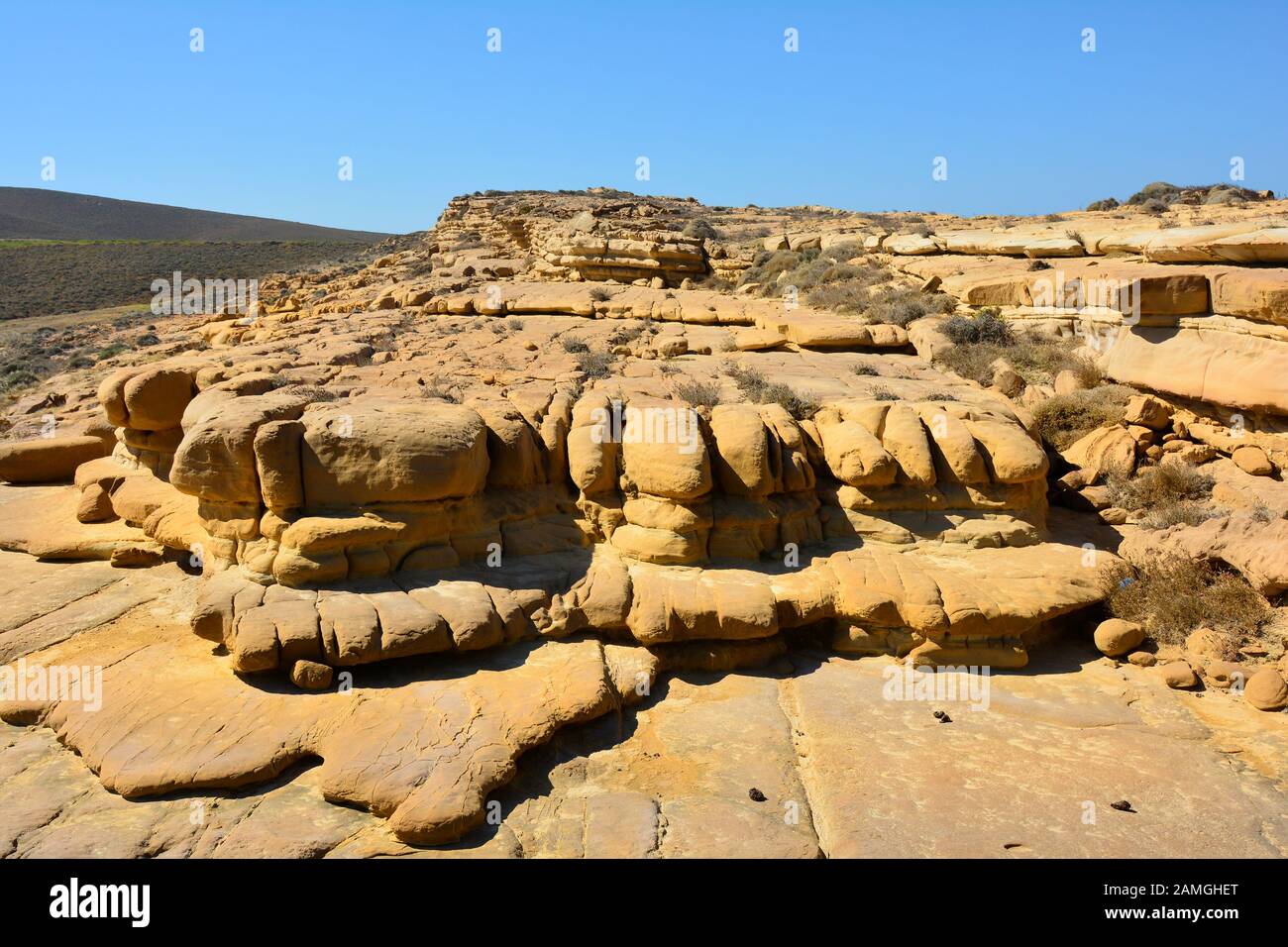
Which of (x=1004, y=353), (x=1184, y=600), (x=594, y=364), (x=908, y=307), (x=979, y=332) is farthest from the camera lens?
(x=908, y=307)

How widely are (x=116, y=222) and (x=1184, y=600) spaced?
81537mm

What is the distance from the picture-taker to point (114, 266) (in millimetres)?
43844

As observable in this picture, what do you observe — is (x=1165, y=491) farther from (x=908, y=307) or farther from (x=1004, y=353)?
(x=908, y=307)

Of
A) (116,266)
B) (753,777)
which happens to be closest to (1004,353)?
(753,777)

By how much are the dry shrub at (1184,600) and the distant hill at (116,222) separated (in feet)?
205

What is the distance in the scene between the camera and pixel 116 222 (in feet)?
220

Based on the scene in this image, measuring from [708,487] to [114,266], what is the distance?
48586 millimetres

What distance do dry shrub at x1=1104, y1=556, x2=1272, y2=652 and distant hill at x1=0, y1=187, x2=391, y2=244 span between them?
205ft

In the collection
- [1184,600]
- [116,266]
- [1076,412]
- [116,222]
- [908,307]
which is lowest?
[1184,600]

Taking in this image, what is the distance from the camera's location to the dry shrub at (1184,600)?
7.27m

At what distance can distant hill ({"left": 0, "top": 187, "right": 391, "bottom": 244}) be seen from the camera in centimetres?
6328

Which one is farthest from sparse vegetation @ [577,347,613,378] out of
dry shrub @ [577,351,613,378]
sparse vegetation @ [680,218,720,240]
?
sparse vegetation @ [680,218,720,240]
